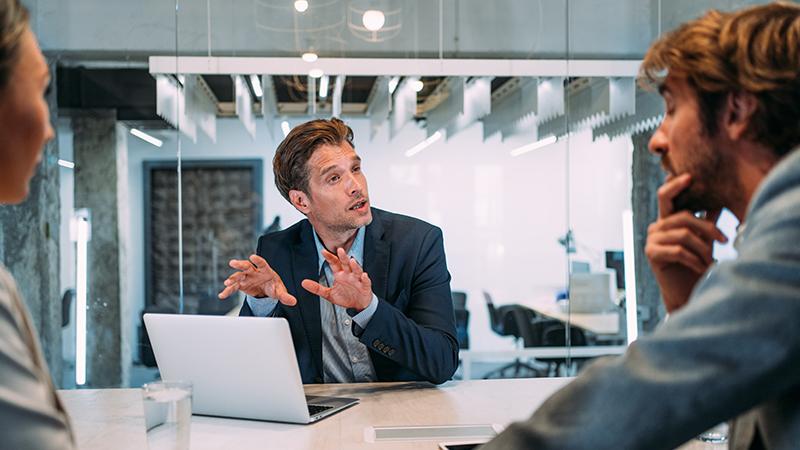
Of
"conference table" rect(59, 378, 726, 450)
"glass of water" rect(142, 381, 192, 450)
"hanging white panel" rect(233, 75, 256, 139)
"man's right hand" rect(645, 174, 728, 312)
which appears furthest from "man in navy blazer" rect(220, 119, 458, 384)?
"hanging white panel" rect(233, 75, 256, 139)

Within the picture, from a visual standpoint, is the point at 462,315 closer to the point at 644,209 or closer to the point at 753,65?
the point at 644,209

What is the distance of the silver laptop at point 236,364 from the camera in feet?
6.28

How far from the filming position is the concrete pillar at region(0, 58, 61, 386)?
16.2 ft

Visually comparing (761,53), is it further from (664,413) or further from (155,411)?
(155,411)

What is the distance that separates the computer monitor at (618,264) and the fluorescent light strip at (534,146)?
2.56 feet

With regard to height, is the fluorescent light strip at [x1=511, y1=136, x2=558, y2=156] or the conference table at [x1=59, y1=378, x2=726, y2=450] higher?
the fluorescent light strip at [x1=511, y1=136, x2=558, y2=156]

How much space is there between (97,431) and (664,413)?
150 cm

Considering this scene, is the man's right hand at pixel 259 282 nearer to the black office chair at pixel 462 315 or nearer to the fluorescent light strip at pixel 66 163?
the black office chair at pixel 462 315

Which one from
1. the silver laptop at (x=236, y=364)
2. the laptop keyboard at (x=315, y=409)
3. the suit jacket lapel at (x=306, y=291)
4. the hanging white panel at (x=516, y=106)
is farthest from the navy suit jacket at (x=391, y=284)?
the hanging white panel at (x=516, y=106)

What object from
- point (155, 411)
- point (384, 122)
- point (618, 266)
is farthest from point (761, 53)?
point (618, 266)

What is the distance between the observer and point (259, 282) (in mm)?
2445

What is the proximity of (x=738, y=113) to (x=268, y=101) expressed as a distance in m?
3.97

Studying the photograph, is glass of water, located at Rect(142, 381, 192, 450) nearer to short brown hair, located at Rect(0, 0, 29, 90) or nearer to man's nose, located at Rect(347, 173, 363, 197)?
short brown hair, located at Rect(0, 0, 29, 90)

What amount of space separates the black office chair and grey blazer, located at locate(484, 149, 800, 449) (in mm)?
4330
